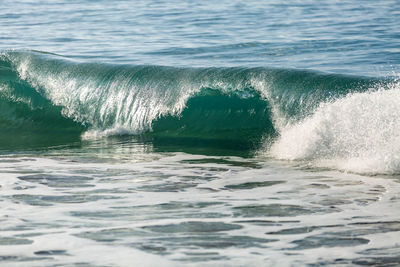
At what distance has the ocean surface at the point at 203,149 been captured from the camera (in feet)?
17.5

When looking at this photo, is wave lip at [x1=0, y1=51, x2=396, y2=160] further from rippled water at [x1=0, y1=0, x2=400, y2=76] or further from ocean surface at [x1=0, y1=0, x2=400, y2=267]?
rippled water at [x1=0, y1=0, x2=400, y2=76]

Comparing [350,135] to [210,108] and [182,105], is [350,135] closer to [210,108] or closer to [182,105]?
[210,108]

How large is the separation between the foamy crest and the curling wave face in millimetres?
12

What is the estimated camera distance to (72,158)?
896 centimetres

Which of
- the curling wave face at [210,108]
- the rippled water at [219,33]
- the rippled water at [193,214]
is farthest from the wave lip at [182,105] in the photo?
the rippled water at [219,33]

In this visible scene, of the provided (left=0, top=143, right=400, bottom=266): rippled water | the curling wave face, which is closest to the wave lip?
the curling wave face

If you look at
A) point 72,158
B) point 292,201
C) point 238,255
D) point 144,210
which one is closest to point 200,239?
point 238,255

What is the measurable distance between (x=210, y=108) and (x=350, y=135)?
3.02 metres

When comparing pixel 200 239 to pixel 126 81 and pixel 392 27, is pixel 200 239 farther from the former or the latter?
pixel 392 27

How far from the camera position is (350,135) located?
334 inches

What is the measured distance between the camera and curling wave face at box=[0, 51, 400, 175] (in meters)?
8.52

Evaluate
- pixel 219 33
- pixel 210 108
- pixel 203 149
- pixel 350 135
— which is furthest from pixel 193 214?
pixel 219 33

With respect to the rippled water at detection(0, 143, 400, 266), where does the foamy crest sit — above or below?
above

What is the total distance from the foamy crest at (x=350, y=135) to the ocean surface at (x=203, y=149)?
2 cm
